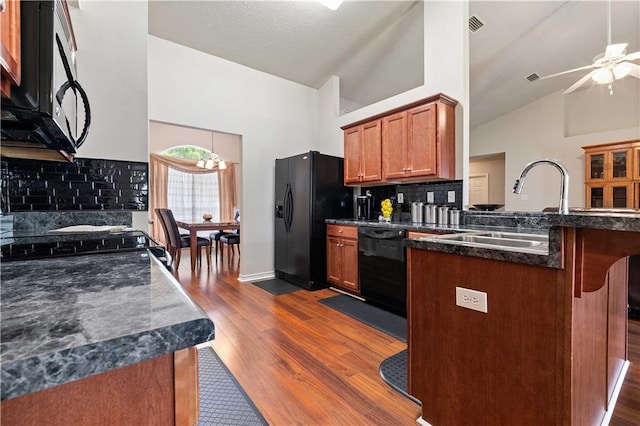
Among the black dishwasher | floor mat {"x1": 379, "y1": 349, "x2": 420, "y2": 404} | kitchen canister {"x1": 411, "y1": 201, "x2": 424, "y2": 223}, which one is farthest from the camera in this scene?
kitchen canister {"x1": 411, "y1": 201, "x2": 424, "y2": 223}

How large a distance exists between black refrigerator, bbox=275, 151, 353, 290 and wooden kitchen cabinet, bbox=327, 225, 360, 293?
0.42 ft

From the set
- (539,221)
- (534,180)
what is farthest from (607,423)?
(534,180)

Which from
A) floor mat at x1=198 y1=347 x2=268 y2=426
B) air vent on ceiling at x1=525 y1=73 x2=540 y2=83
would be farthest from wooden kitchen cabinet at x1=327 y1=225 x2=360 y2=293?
air vent on ceiling at x1=525 y1=73 x2=540 y2=83

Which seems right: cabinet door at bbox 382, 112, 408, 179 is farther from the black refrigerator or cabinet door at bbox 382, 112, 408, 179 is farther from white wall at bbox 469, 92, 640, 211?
white wall at bbox 469, 92, 640, 211

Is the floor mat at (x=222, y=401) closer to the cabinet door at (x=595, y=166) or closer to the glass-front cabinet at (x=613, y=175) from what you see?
the glass-front cabinet at (x=613, y=175)

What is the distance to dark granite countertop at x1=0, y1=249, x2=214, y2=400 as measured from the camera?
1.04 feet

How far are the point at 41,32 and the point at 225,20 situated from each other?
292 centimetres

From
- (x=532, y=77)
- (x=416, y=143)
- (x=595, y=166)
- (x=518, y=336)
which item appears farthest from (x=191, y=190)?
(x=595, y=166)

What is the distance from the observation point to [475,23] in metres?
3.73

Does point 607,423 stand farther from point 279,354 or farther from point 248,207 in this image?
point 248,207

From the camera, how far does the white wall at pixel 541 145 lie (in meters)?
5.76

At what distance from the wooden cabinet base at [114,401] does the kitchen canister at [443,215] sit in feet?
9.68

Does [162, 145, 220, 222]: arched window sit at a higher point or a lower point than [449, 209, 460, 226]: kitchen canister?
higher

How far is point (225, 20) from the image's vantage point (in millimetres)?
3234
